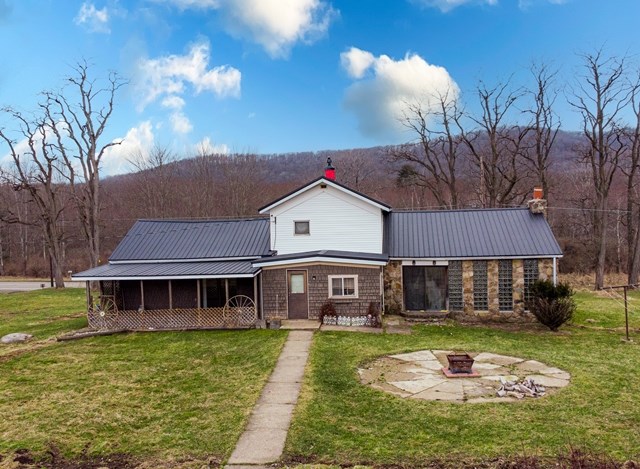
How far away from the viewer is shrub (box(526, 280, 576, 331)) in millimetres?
17625

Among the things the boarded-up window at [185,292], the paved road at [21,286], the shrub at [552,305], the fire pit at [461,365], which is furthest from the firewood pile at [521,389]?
the paved road at [21,286]

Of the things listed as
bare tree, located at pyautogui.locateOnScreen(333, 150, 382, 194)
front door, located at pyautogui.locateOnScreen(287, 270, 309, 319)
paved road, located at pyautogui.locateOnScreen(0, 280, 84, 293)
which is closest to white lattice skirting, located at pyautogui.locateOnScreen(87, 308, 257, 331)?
front door, located at pyautogui.locateOnScreen(287, 270, 309, 319)

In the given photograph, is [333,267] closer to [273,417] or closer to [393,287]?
[393,287]

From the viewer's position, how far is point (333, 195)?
69.4 feet

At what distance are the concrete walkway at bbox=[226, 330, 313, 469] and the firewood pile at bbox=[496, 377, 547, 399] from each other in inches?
186

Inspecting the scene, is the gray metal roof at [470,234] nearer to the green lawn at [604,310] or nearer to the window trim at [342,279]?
the window trim at [342,279]

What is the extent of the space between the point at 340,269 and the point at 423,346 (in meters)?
5.11

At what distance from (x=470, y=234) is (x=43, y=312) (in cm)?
2231

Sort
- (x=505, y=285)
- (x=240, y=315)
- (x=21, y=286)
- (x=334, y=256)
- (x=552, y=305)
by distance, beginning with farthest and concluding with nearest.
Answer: (x=21, y=286)
(x=505, y=285)
(x=334, y=256)
(x=240, y=315)
(x=552, y=305)

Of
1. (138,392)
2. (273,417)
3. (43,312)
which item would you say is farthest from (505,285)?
(43,312)

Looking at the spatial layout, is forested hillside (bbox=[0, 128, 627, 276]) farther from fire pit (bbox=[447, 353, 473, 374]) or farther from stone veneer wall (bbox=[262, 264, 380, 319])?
fire pit (bbox=[447, 353, 473, 374])

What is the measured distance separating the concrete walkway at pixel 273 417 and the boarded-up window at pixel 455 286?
809 cm

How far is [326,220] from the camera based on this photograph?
21219 millimetres

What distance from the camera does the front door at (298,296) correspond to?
768 inches
